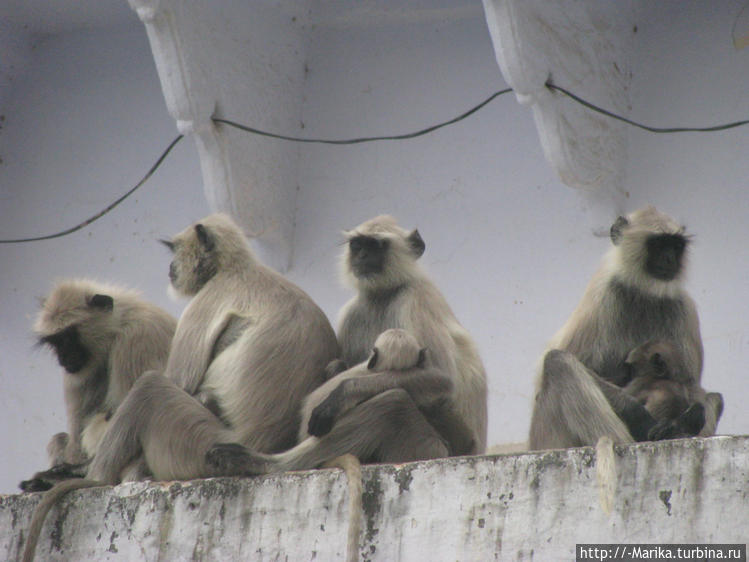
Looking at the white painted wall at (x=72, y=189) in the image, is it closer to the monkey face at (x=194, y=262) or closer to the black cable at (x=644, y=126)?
the monkey face at (x=194, y=262)

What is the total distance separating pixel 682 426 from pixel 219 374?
1448 millimetres

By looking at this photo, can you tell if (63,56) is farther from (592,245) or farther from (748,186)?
(748,186)

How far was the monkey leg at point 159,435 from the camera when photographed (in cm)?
426

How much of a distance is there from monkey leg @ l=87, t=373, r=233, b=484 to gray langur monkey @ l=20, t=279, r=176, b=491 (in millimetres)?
562

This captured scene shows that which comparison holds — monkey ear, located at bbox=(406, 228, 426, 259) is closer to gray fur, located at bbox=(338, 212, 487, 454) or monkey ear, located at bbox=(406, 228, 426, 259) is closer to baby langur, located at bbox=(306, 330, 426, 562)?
gray fur, located at bbox=(338, 212, 487, 454)

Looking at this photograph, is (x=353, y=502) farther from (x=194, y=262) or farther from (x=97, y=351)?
(x=97, y=351)

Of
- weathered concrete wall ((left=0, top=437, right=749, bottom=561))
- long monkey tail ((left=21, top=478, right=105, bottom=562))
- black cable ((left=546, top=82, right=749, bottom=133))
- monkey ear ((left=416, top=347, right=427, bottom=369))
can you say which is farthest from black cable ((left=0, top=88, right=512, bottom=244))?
weathered concrete wall ((left=0, top=437, right=749, bottom=561))

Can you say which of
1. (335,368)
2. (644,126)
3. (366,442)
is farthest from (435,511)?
(644,126)

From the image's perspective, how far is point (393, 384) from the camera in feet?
13.6

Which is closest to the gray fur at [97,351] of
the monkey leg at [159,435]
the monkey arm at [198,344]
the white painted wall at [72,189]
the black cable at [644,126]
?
the monkey arm at [198,344]

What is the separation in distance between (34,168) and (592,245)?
2642mm

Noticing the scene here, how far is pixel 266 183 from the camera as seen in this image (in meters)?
5.91

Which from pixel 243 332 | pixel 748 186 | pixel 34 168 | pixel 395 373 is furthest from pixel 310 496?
pixel 34 168

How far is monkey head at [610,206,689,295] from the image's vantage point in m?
4.57
